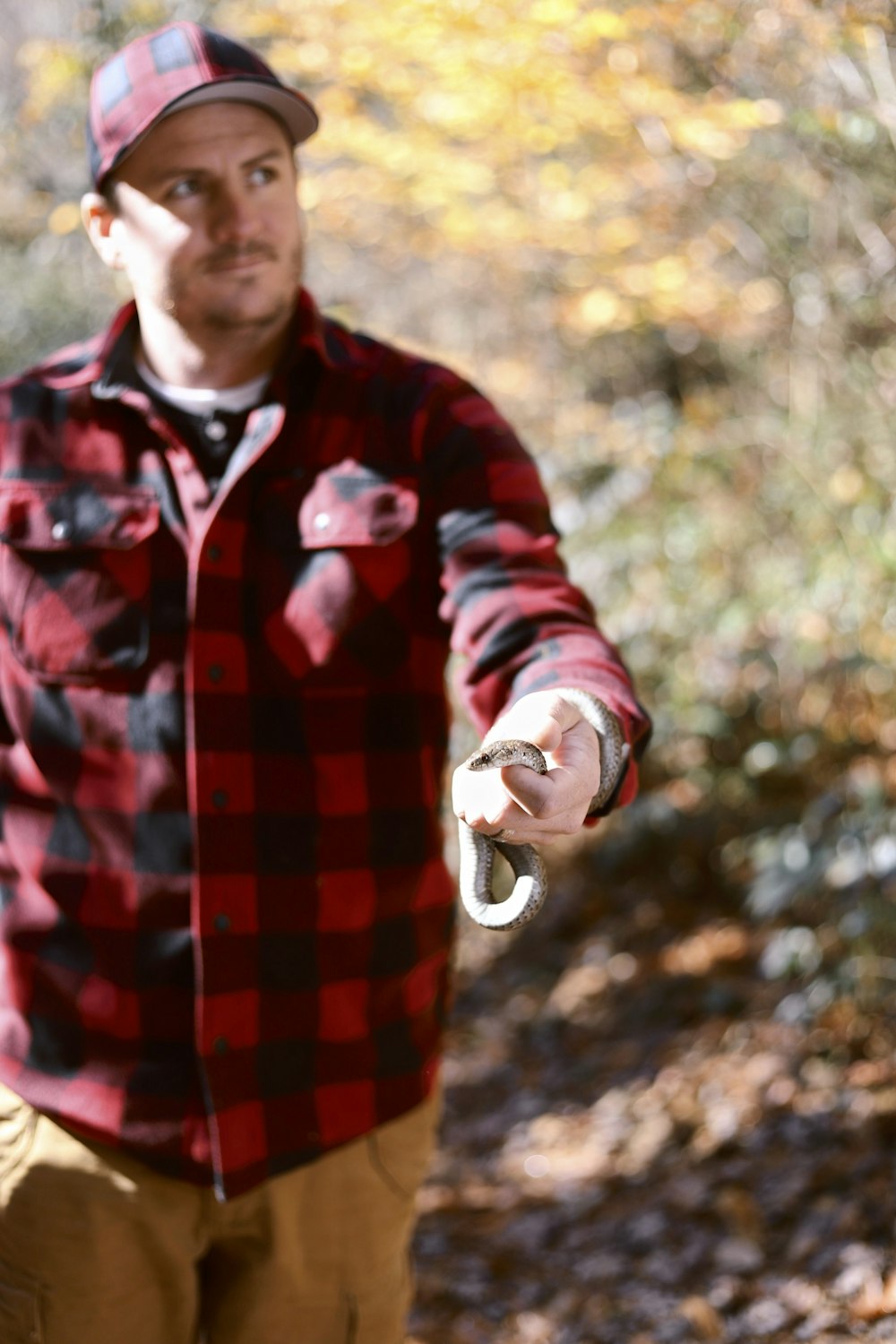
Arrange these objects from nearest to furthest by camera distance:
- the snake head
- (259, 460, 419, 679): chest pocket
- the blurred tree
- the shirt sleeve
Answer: the snake head
the shirt sleeve
(259, 460, 419, 679): chest pocket
the blurred tree

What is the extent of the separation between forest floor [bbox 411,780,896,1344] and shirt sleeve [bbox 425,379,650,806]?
2.06 meters

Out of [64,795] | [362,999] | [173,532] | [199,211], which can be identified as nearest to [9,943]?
[64,795]

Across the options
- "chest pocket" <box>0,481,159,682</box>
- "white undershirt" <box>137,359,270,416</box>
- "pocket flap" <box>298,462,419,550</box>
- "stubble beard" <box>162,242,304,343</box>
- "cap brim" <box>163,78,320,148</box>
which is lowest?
"chest pocket" <box>0,481,159,682</box>

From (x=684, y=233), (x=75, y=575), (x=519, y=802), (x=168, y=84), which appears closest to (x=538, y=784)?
(x=519, y=802)

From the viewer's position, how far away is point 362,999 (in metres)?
1.86

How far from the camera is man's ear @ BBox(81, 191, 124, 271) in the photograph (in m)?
1.92

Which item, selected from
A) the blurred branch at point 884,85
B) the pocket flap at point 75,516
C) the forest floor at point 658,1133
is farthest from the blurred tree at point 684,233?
the pocket flap at point 75,516

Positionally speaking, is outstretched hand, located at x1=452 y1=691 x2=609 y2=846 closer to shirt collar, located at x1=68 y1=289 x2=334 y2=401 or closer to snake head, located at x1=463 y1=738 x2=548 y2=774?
snake head, located at x1=463 y1=738 x2=548 y2=774

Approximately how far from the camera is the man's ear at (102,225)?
1922mm

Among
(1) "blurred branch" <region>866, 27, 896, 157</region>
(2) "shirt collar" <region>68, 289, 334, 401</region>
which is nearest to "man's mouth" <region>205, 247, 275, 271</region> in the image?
(2) "shirt collar" <region>68, 289, 334, 401</region>

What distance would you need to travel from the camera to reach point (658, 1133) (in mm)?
4016

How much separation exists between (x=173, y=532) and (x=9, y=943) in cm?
62

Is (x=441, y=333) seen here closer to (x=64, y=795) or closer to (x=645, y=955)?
(x=645, y=955)

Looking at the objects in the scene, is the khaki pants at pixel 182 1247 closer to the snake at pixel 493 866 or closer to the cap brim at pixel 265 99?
the snake at pixel 493 866
